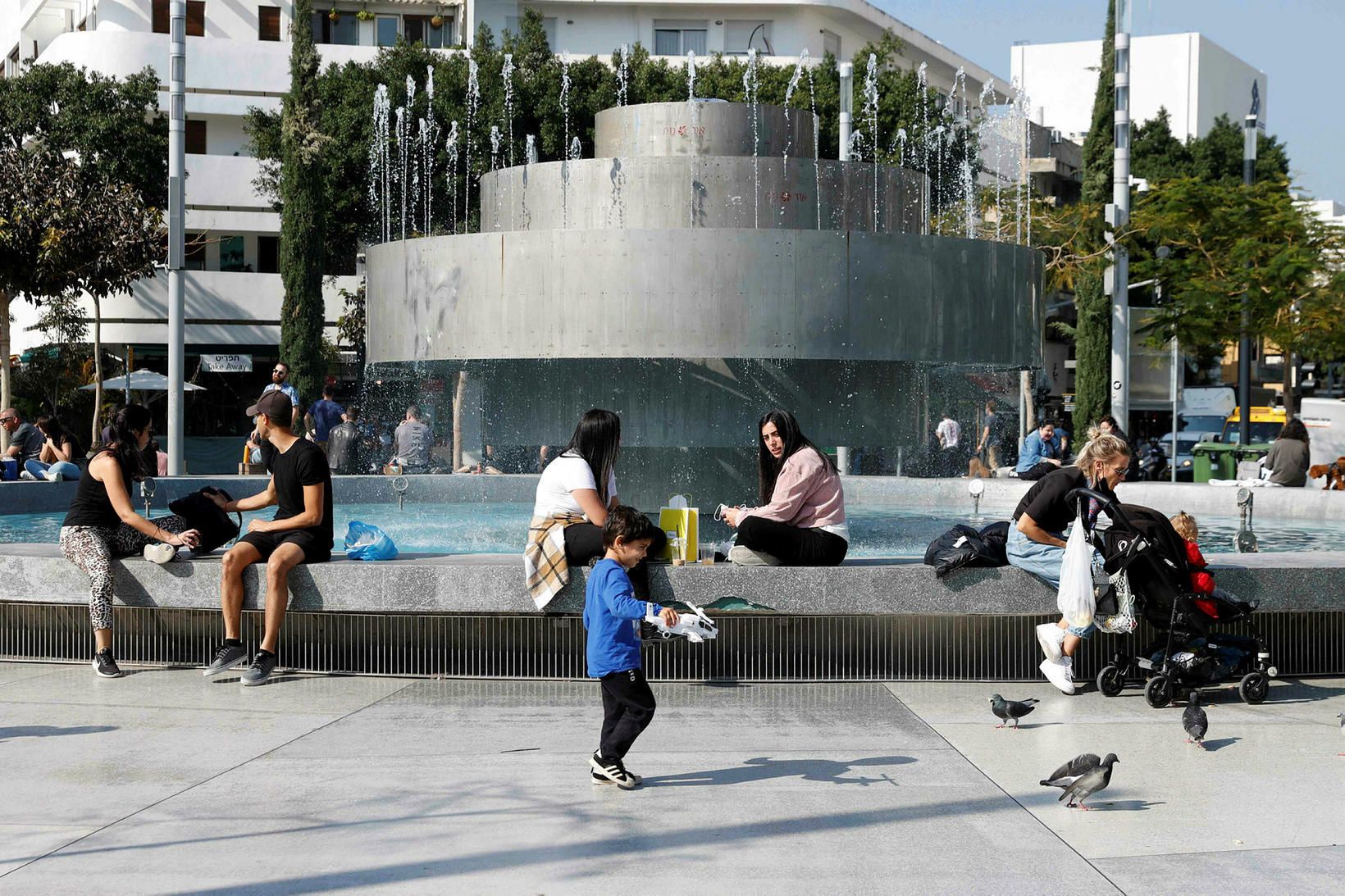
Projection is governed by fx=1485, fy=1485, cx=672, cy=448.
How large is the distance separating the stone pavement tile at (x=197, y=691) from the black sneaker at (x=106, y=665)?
0.05m

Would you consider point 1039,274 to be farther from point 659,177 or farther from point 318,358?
point 318,358

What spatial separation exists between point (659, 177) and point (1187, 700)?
23.3 ft

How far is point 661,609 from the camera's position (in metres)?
5.57

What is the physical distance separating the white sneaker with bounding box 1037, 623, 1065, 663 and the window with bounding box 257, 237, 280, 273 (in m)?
40.6

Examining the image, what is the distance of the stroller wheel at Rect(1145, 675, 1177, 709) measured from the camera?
24.0ft

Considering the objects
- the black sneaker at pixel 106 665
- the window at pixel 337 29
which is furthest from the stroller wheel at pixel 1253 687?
the window at pixel 337 29

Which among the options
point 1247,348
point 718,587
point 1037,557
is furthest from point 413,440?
point 1247,348

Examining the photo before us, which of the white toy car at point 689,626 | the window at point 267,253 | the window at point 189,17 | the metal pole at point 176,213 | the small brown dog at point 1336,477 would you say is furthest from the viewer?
the window at point 267,253

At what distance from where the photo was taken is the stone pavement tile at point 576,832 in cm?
446

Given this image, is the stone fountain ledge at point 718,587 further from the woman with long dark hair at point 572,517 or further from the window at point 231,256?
the window at point 231,256

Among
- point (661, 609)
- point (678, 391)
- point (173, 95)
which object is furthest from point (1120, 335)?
point (661, 609)

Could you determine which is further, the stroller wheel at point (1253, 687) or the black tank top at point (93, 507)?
the black tank top at point (93, 507)

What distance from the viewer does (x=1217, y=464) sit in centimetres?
2503

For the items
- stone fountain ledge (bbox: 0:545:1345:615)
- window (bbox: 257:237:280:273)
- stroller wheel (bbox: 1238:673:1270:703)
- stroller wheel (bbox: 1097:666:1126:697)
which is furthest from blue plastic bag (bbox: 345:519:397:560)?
window (bbox: 257:237:280:273)
